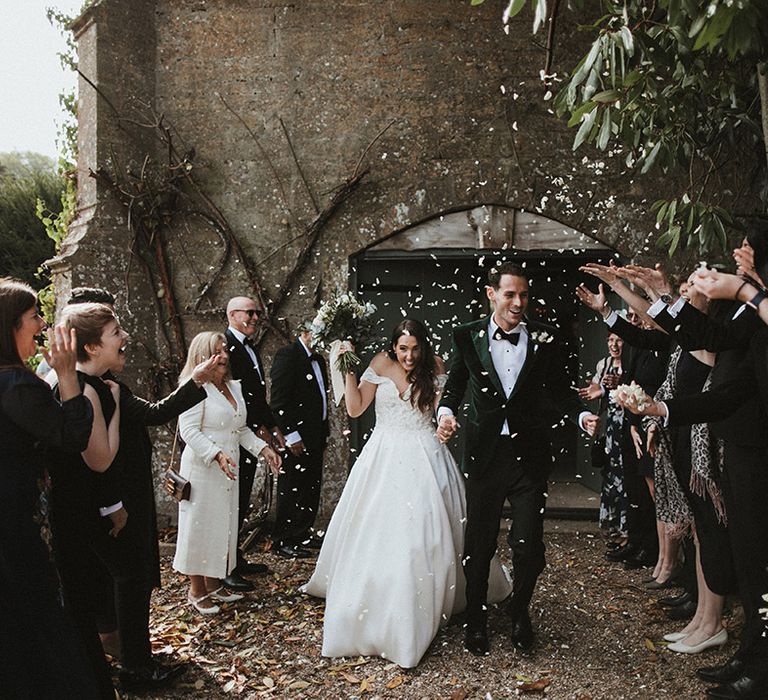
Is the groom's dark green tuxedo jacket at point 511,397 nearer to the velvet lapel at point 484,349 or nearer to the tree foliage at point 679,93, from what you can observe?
the velvet lapel at point 484,349

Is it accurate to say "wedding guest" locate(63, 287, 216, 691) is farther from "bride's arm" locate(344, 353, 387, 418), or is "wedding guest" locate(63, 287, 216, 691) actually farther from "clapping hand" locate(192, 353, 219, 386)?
"bride's arm" locate(344, 353, 387, 418)

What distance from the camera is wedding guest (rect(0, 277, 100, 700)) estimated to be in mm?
2523

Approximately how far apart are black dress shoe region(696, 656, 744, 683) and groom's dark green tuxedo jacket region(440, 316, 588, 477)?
4.15 feet

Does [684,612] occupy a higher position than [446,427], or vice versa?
[446,427]

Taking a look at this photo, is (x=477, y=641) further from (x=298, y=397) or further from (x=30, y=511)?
(x=298, y=397)

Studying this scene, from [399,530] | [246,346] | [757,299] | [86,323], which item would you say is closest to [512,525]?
[399,530]

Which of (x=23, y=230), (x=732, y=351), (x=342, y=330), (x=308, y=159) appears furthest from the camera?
(x=23, y=230)

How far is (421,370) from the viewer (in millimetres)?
4594

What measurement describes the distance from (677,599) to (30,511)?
3981 millimetres

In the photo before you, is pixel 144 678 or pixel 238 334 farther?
pixel 238 334

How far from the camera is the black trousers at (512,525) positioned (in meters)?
4.04

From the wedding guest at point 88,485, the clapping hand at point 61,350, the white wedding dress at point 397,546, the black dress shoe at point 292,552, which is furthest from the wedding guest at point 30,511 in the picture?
the black dress shoe at point 292,552

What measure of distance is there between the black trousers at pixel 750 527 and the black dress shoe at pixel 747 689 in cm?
14

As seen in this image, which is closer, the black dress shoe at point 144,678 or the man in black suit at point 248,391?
the black dress shoe at point 144,678
